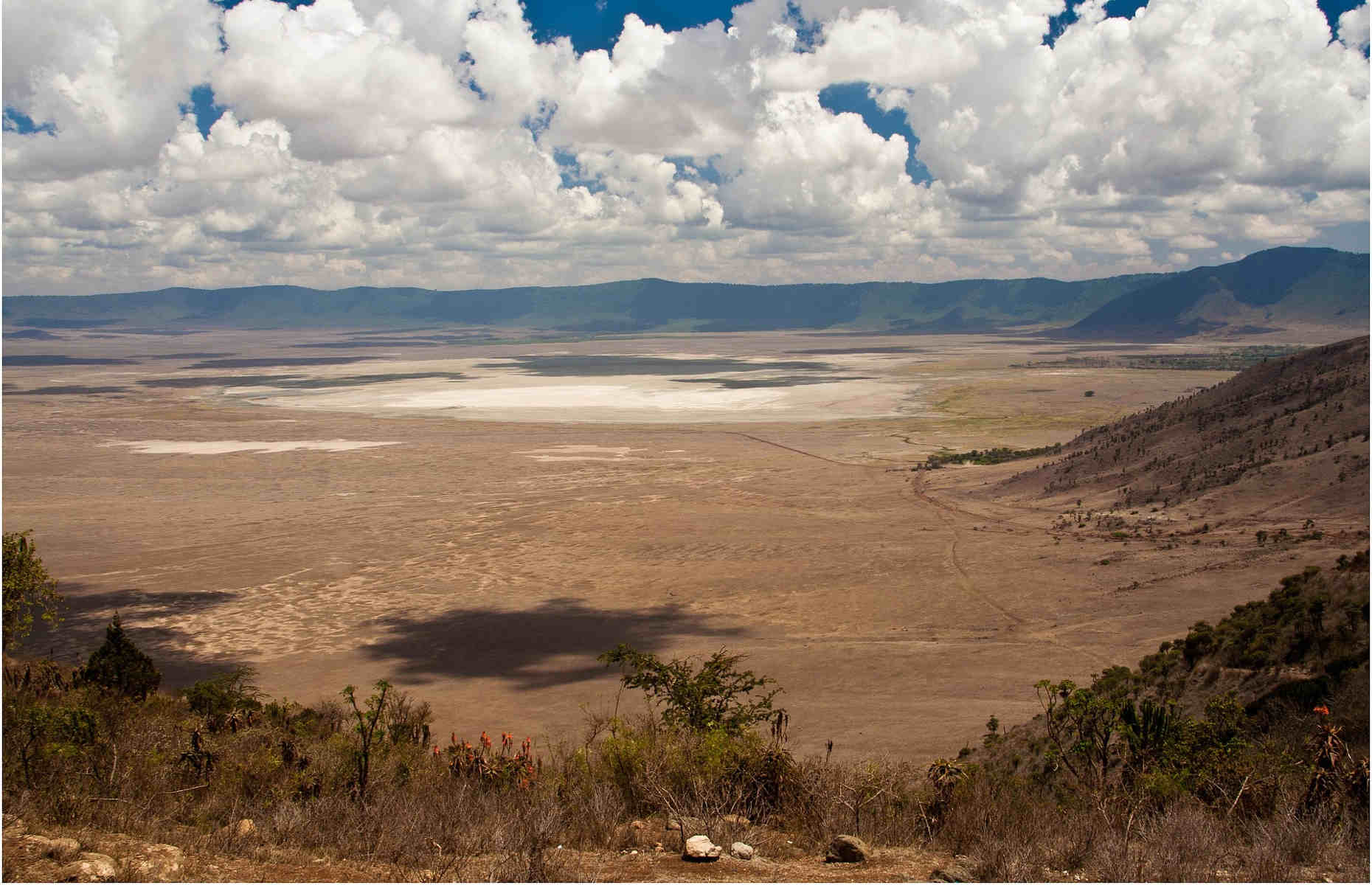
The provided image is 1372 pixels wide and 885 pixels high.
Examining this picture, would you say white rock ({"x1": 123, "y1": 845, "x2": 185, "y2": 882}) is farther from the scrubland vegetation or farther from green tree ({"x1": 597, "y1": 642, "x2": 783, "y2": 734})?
green tree ({"x1": 597, "y1": 642, "x2": 783, "y2": 734})

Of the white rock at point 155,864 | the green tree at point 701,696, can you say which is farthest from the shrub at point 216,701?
the white rock at point 155,864

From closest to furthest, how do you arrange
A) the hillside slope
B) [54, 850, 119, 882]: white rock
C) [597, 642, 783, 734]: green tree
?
[54, 850, 119, 882]: white rock
[597, 642, 783, 734]: green tree
the hillside slope

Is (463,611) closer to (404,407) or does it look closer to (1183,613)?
(1183,613)

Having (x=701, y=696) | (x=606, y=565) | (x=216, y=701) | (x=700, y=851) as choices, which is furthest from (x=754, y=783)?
(x=606, y=565)

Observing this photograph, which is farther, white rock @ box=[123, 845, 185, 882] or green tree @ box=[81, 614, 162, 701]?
green tree @ box=[81, 614, 162, 701]

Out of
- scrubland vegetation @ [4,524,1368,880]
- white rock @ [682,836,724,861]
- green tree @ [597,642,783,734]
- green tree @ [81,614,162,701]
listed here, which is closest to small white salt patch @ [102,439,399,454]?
green tree @ [81,614,162,701]

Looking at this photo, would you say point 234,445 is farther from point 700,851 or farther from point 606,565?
point 700,851
